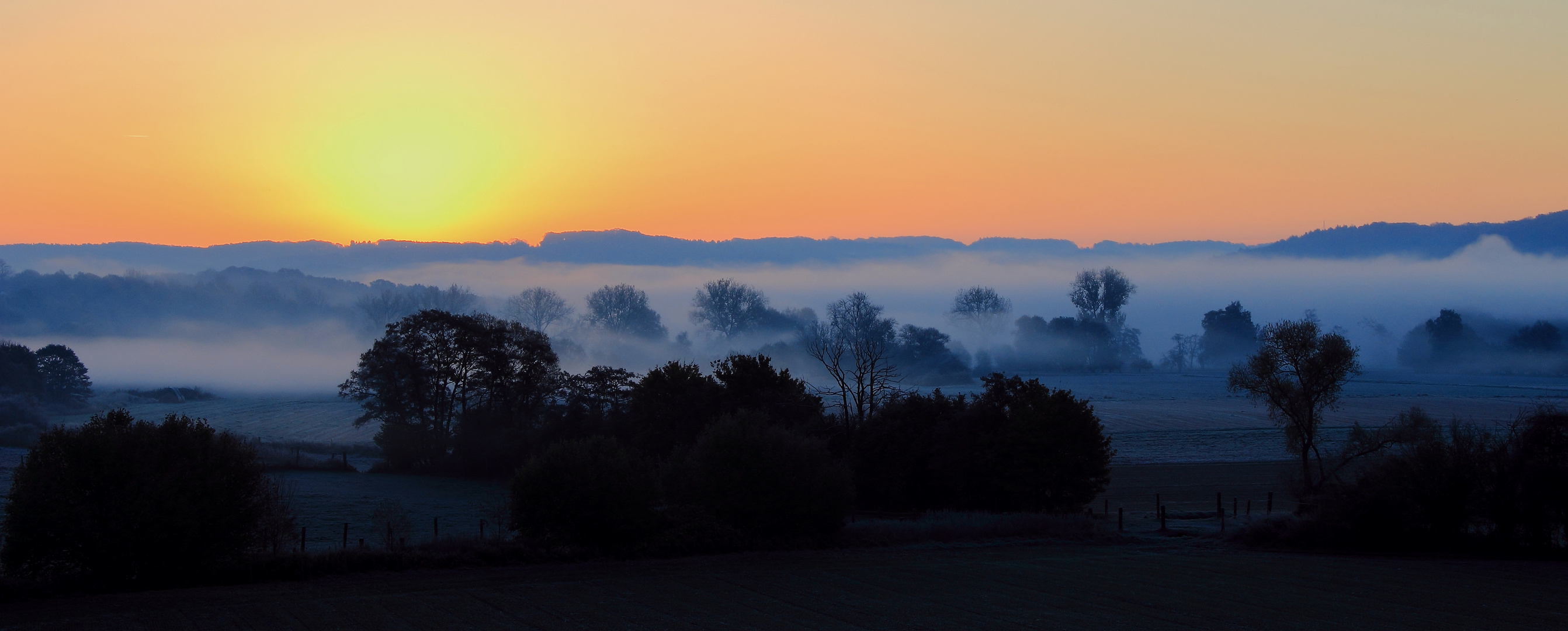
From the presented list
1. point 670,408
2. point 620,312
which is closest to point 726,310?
point 620,312

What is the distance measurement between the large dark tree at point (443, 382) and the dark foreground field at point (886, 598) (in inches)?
1351

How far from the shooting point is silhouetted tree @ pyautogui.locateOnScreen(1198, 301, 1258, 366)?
160 m

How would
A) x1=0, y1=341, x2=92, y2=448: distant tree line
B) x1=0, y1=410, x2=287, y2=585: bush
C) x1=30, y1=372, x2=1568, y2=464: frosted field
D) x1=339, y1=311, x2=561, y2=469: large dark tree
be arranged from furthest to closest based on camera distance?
x1=0, y1=341, x2=92, y2=448: distant tree line, x1=30, y1=372, x2=1568, y2=464: frosted field, x1=339, y1=311, x2=561, y2=469: large dark tree, x1=0, y1=410, x2=287, y2=585: bush

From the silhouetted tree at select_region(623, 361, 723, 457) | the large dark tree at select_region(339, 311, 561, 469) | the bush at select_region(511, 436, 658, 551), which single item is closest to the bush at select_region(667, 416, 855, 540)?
the bush at select_region(511, 436, 658, 551)

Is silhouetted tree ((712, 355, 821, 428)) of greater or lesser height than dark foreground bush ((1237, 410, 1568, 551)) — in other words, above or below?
above

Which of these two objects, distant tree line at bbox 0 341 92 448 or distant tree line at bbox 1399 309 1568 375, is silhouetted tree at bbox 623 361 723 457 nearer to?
distant tree line at bbox 0 341 92 448

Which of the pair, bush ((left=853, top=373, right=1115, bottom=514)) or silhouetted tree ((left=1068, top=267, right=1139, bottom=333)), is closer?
bush ((left=853, top=373, right=1115, bottom=514))

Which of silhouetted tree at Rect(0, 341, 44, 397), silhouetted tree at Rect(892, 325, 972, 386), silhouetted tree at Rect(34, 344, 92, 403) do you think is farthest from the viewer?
silhouetted tree at Rect(892, 325, 972, 386)

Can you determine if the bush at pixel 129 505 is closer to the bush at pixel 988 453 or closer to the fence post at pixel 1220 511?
the bush at pixel 988 453

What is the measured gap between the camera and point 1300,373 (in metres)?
43.3

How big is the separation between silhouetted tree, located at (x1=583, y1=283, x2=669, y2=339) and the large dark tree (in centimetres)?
7028

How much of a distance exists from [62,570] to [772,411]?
29.9m

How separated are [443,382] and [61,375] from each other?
49.4m

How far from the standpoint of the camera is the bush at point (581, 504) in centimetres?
2862
